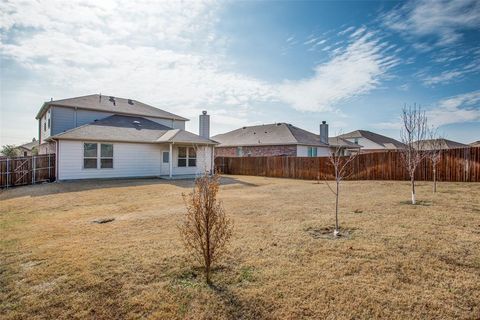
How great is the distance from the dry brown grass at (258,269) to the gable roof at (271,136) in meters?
20.6

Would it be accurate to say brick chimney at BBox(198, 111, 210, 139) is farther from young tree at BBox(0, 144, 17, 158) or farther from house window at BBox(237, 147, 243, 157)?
young tree at BBox(0, 144, 17, 158)

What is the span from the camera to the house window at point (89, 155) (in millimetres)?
16511

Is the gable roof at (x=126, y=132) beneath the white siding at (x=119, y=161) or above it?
above

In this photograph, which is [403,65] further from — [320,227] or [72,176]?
[72,176]

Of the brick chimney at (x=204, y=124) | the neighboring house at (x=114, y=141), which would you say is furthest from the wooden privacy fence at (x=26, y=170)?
the brick chimney at (x=204, y=124)

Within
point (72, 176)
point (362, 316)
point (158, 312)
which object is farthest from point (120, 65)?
point (362, 316)

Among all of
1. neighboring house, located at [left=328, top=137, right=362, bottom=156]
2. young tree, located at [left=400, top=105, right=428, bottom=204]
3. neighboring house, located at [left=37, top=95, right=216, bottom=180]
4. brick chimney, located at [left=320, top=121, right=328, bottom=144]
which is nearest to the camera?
young tree, located at [left=400, top=105, right=428, bottom=204]

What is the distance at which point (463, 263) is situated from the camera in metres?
3.91

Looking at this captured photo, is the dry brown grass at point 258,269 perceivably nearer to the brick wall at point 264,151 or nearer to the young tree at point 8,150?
the brick wall at point 264,151

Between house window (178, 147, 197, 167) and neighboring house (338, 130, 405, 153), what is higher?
neighboring house (338, 130, 405, 153)

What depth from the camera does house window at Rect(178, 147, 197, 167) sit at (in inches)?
812

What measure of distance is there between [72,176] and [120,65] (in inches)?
293

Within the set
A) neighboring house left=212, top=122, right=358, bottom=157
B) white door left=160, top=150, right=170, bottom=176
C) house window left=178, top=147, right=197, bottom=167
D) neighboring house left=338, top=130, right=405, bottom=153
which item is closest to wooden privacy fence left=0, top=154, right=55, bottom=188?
white door left=160, top=150, right=170, bottom=176

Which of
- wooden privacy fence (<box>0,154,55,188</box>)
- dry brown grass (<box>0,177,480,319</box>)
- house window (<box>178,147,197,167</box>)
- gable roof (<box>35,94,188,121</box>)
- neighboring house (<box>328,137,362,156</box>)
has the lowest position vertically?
dry brown grass (<box>0,177,480,319</box>)
